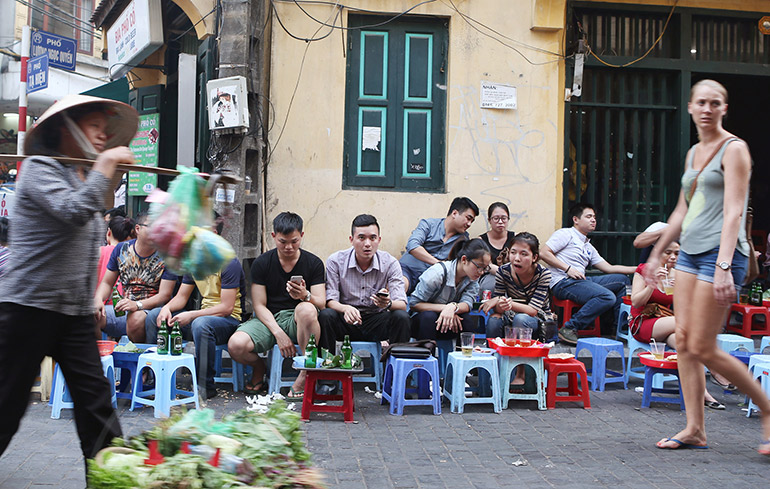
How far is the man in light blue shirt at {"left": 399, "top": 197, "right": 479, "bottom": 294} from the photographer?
821 cm

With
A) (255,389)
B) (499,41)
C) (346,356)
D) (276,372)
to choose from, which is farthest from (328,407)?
(499,41)

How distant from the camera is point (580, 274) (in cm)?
834

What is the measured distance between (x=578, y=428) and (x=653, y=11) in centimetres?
593

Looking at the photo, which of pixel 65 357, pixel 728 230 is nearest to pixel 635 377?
pixel 728 230

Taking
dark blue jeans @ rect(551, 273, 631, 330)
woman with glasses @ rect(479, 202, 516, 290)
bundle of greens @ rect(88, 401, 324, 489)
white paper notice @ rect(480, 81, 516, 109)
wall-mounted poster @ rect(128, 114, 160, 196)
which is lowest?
bundle of greens @ rect(88, 401, 324, 489)

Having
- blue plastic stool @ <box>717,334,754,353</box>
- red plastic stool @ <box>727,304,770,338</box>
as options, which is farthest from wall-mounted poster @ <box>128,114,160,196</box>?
red plastic stool @ <box>727,304,770,338</box>

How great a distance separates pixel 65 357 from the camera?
11.3 ft

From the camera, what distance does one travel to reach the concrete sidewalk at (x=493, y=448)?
173 inches

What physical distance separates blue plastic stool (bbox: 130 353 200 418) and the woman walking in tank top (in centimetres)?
361

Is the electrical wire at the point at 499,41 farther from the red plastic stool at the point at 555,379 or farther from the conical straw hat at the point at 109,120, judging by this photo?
the conical straw hat at the point at 109,120

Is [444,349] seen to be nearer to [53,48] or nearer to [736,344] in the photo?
[736,344]

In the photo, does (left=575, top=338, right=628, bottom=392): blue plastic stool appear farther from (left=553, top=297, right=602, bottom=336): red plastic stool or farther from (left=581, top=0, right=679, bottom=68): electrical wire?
(left=581, top=0, right=679, bottom=68): electrical wire

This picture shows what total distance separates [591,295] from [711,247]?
3.53 metres

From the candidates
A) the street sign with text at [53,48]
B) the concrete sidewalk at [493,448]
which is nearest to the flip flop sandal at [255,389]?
the concrete sidewalk at [493,448]
